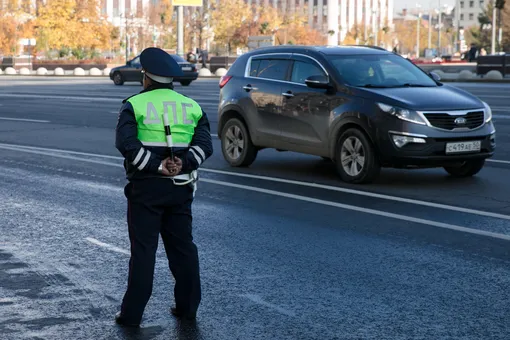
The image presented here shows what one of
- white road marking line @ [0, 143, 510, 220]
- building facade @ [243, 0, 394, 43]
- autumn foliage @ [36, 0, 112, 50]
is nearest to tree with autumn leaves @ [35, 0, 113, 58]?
autumn foliage @ [36, 0, 112, 50]

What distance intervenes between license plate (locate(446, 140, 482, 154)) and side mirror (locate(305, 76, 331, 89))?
1690mm

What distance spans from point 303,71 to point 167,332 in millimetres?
7490

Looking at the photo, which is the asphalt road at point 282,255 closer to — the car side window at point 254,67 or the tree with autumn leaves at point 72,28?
the car side window at point 254,67

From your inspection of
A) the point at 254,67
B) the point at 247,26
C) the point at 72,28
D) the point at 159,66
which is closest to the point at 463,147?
the point at 254,67

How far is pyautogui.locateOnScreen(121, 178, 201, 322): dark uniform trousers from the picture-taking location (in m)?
5.38

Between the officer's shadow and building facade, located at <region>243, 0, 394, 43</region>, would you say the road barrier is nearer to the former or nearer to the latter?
the officer's shadow

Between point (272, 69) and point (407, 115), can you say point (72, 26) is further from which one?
point (407, 115)

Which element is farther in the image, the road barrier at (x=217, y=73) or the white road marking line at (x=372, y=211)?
the road barrier at (x=217, y=73)

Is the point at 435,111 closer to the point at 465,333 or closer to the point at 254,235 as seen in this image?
the point at 254,235

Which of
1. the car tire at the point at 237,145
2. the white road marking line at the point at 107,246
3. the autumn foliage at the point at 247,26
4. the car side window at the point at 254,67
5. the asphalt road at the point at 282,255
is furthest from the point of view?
the autumn foliage at the point at 247,26

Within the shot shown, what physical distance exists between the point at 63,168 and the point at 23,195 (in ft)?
8.37

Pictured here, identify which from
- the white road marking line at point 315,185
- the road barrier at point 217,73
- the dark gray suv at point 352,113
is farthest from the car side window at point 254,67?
the road barrier at point 217,73

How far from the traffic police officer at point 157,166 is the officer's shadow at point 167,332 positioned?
0.26ft

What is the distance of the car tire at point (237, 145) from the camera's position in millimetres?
13141
